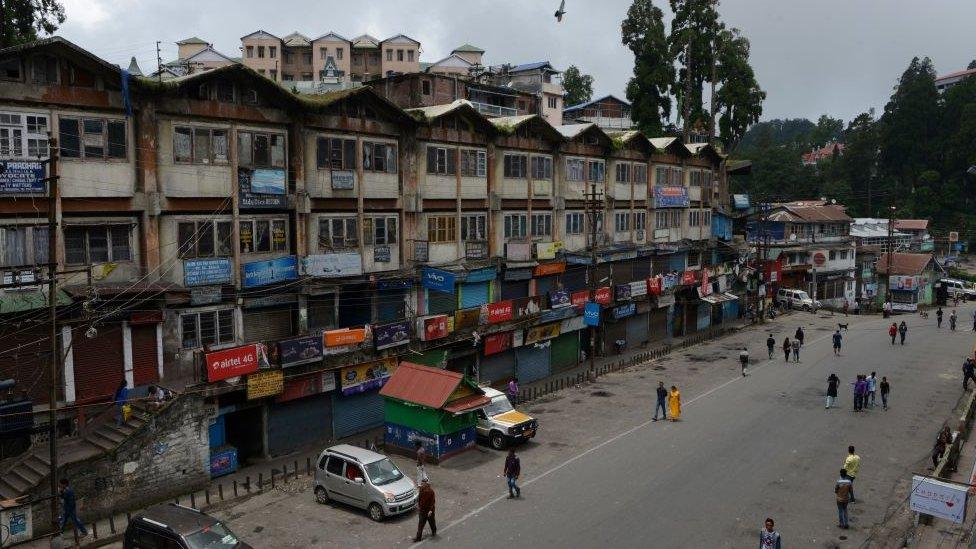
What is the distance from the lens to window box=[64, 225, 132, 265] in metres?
21.9

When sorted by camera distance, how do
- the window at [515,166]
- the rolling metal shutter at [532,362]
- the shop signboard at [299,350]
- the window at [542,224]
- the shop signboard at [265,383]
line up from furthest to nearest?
the window at [542,224] < the rolling metal shutter at [532,362] < the window at [515,166] < the shop signboard at [299,350] < the shop signboard at [265,383]

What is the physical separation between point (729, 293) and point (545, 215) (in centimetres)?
2385

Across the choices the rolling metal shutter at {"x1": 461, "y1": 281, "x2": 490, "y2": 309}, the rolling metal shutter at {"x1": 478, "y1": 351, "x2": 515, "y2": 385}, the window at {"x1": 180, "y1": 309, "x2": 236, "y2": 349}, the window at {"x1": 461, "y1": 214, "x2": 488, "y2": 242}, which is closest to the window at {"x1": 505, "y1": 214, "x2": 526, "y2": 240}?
the window at {"x1": 461, "y1": 214, "x2": 488, "y2": 242}

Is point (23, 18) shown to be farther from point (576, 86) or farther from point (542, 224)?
point (576, 86)

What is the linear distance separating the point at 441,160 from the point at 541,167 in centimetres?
817

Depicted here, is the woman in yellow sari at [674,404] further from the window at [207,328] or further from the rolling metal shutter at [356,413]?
the window at [207,328]

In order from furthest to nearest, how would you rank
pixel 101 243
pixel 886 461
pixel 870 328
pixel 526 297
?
pixel 870 328 → pixel 526 297 → pixel 886 461 → pixel 101 243

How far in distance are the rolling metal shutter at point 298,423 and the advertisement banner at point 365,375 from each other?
0.89m

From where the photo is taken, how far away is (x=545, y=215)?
41.1 m

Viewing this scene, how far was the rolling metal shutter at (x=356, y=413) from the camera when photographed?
2864 centimetres

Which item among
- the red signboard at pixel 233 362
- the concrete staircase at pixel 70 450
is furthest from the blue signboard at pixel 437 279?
the concrete staircase at pixel 70 450

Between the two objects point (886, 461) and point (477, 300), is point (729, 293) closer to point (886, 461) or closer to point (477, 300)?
point (477, 300)

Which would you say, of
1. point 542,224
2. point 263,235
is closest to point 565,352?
point 542,224

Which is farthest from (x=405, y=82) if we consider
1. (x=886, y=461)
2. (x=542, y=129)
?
(x=886, y=461)
